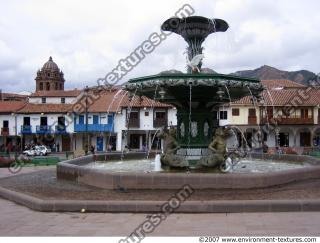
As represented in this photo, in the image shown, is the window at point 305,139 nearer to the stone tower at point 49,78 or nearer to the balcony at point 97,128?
the balcony at point 97,128

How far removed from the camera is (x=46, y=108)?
189 ft

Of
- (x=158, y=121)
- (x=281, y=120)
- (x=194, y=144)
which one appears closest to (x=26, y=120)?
(x=158, y=121)

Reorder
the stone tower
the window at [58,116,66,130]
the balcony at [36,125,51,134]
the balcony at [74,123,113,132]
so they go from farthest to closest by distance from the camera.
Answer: the stone tower, the balcony at [36,125,51,134], the window at [58,116,66,130], the balcony at [74,123,113,132]

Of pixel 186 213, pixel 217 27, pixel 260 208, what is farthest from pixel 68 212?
pixel 217 27

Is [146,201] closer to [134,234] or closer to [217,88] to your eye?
[134,234]

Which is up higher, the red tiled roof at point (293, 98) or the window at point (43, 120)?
the red tiled roof at point (293, 98)

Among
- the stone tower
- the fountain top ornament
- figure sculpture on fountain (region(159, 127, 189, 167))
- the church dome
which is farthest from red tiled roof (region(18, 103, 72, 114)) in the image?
figure sculpture on fountain (region(159, 127, 189, 167))

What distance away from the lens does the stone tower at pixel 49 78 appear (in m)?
86.2

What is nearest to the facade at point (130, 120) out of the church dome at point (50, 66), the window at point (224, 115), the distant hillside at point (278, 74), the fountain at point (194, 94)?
the window at point (224, 115)

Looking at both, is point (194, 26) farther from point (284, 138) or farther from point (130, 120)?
point (284, 138)

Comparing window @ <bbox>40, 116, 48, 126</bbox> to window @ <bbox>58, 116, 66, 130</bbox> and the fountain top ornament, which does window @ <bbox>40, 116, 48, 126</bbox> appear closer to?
window @ <bbox>58, 116, 66, 130</bbox>

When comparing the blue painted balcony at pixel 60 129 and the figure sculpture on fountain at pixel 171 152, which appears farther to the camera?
the blue painted balcony at pixel 60 129

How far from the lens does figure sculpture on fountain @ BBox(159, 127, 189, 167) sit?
13172 millimetres

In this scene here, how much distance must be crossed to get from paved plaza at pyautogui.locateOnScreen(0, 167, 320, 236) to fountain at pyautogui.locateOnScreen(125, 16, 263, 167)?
186 inches
